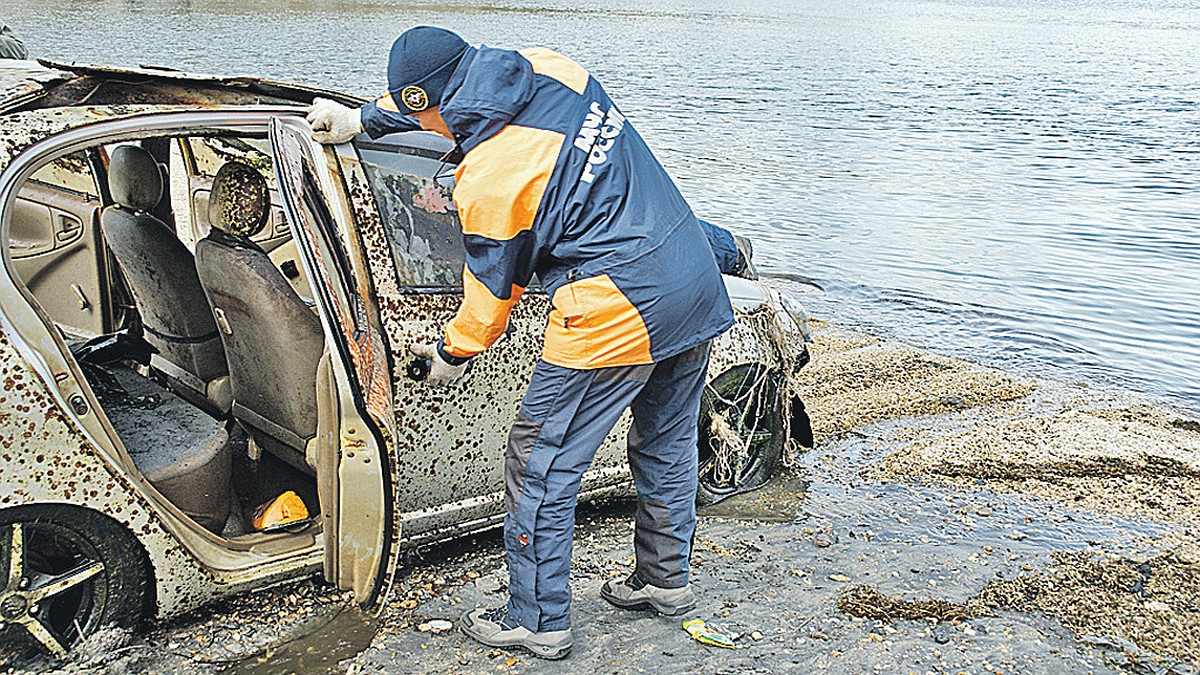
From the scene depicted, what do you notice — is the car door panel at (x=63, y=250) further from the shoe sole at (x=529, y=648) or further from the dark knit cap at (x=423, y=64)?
the shoe sole at (x=529, y=648)

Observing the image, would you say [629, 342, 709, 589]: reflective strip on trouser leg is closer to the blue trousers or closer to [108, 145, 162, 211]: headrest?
the blue trousers

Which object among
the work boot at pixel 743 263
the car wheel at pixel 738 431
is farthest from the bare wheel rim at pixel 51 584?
the work boot at pixel 743 263

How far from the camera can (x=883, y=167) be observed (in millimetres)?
15727

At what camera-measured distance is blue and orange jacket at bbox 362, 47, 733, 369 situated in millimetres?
3092

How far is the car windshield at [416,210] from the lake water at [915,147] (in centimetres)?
515

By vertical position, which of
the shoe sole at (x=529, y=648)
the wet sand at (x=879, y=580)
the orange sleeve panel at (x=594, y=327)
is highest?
the orange sleeve panel at (x=594, y=327)

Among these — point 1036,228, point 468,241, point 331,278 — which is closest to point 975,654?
point 468,241

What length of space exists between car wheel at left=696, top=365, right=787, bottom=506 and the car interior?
168 cm

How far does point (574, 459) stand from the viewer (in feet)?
11.3

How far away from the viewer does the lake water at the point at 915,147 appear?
29.4ft

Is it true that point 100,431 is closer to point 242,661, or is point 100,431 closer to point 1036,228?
point 242,661

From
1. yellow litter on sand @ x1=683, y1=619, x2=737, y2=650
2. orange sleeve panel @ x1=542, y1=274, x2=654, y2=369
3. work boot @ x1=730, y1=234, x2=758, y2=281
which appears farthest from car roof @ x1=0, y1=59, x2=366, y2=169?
yellow litter on sand @ x1=683, y1=619, x2=737, y2=650

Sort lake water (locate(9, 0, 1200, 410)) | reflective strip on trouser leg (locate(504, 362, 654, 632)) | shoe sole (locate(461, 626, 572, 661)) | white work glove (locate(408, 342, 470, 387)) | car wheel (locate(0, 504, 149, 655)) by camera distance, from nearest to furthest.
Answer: car wheel (locate(0, 504, 149, 655)) < reflective strip on trouser leg (locate(504, 362, 654, 632)) < white work glove (locate(408, 342, 470, 387)) < shoe sole (locate(461, 626, 572, 661)) < lake water (locate(9, 0, 1200, 410))

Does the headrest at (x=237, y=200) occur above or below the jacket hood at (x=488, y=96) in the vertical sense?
below
